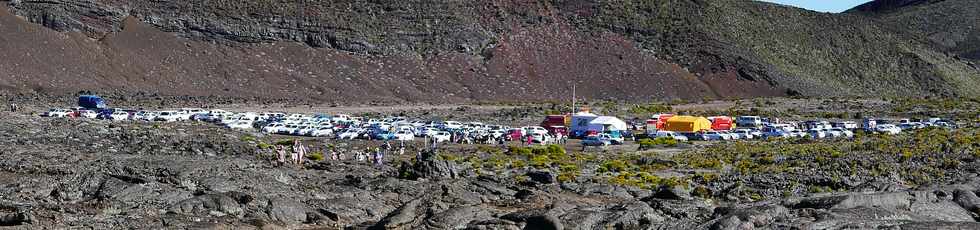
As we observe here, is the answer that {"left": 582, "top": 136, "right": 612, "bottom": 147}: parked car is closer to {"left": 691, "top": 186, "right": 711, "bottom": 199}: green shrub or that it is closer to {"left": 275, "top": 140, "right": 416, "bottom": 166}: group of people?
{"left": 275, "top": 140, "right": 416, "bottom": 166}: group of people

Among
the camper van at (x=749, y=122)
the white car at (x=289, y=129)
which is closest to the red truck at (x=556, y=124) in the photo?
the camper van at (x=749, y=122)

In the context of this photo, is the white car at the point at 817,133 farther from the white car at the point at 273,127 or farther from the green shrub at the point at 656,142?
the white car at the point at 273,127

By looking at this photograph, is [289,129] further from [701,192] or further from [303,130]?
[701,192]

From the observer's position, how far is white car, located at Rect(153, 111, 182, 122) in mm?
80144

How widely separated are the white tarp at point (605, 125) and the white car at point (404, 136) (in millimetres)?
11577

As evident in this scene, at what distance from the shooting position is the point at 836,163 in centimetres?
5322

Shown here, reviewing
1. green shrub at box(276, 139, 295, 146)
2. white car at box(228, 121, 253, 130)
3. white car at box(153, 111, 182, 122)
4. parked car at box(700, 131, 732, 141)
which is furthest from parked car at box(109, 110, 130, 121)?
parked car at box(700, 131, 732, 141)

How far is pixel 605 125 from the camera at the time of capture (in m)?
79.2

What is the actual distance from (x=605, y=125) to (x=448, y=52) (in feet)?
204

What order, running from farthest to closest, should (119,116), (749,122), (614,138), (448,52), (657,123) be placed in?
1. (448,52)
2. (749,122)
3. (657,123)
4. (119,116)
5. (614,138)

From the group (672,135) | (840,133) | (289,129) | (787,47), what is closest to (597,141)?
(672,135)

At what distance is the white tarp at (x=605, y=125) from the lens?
78938mm

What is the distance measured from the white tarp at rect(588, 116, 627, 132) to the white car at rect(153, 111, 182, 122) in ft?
81.5

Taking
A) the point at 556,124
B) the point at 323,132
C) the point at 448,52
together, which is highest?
the point at 448,52
